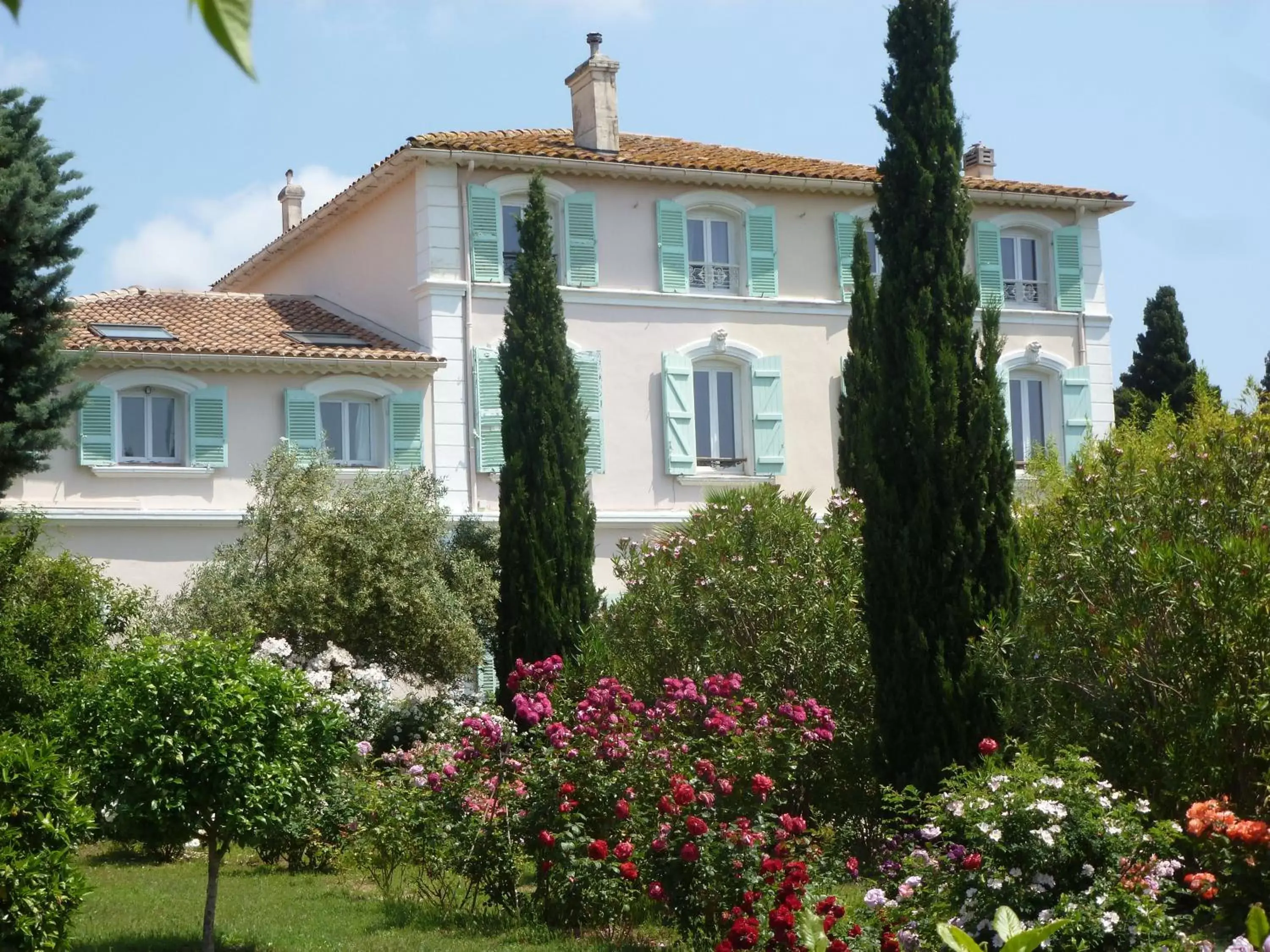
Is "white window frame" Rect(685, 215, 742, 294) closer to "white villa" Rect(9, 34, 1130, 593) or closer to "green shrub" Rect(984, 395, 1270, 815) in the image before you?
"white villa" Rect(9, 34, 1130, 593)

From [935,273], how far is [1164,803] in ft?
16.3

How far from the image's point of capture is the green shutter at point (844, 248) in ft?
90.6

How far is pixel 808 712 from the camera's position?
11.9m

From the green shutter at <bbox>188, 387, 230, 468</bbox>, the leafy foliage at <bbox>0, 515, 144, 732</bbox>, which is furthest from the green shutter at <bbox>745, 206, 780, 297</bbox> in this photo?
the leafy foliage at <bbox>0, 515, 144, 732</bbox>

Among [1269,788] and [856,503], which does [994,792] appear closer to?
[1269,788]

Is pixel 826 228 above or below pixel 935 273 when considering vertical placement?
above

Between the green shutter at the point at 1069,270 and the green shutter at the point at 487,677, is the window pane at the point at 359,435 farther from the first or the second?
the green shutter at the point at 1069,270

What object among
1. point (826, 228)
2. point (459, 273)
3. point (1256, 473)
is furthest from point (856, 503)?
point (826, 228)

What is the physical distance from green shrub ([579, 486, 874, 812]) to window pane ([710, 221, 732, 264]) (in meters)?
10.9

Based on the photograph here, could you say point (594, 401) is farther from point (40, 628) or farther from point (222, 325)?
point (40, 628)

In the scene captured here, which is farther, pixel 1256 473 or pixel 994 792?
pixel 1256 473

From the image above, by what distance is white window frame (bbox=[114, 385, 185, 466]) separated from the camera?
73.3 ft

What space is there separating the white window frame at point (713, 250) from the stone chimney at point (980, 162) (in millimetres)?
6939

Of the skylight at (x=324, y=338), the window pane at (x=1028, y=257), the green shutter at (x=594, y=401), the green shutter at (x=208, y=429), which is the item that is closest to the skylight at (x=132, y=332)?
the green shutter at (x=208, y=429)
